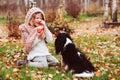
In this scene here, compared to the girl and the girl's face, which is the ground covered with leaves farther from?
the girl's face

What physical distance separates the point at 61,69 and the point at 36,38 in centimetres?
84

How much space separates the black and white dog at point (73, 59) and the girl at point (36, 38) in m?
0.61

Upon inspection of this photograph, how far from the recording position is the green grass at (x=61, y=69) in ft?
24.5

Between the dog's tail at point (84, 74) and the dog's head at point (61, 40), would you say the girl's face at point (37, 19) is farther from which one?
the dog's tail at point (84, 74)

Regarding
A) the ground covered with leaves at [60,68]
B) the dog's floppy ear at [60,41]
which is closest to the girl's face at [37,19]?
the dog's floppy ear at [60,41]

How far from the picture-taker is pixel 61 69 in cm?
802

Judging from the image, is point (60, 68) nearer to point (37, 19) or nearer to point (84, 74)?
point (84, 74)

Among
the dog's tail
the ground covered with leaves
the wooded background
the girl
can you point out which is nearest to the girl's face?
the girl

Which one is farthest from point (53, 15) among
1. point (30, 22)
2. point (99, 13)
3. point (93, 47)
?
point (30, 22)

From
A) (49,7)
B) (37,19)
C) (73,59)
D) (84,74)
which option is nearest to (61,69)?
(73,59)

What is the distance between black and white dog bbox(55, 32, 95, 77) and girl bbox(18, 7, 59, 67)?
0.61 m

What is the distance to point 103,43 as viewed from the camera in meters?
12.0

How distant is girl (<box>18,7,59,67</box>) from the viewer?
8172 mm

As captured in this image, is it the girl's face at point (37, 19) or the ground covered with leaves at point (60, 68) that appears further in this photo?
the girl's face at point (37, 19)
